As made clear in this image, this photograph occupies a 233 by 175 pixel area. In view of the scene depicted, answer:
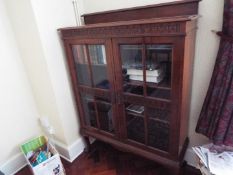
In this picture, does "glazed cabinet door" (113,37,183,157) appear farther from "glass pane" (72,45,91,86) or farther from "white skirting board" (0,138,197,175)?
"white skirting board" (0,138,197,175)

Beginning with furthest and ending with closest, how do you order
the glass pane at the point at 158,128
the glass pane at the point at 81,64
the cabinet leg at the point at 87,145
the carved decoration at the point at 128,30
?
the cabinet leg at the point at 87,145, the glass pane at the point at 81,64, the glass pane at the point at 158,128, the carved decoration at the point at 128,30

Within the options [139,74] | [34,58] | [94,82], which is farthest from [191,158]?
[34,58]

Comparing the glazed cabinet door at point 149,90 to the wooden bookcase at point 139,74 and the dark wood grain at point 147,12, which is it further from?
the dark wood grain at point 147,12

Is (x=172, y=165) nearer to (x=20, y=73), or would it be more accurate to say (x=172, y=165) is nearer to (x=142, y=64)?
(x=142, y=64)

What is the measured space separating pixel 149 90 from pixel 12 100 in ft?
4.17

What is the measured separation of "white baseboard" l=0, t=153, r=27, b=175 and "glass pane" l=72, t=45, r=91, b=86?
101cm

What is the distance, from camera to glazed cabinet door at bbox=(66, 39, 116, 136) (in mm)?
1286

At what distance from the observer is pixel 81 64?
4.88 ft

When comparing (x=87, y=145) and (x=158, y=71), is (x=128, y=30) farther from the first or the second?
(x=87, y=145)

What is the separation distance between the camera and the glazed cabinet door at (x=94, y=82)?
129 cm

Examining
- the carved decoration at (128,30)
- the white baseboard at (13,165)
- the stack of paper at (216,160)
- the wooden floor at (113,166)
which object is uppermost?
the carved decoration at (128,30)

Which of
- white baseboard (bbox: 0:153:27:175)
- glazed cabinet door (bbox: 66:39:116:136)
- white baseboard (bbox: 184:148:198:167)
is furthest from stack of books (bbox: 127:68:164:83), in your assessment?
white baseboard (bbox: 0:153:27:175)

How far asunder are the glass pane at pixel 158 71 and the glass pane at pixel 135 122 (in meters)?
0.18

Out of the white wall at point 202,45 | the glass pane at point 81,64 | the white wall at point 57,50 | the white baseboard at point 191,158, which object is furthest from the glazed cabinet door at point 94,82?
the white baseboard at point 191,158
